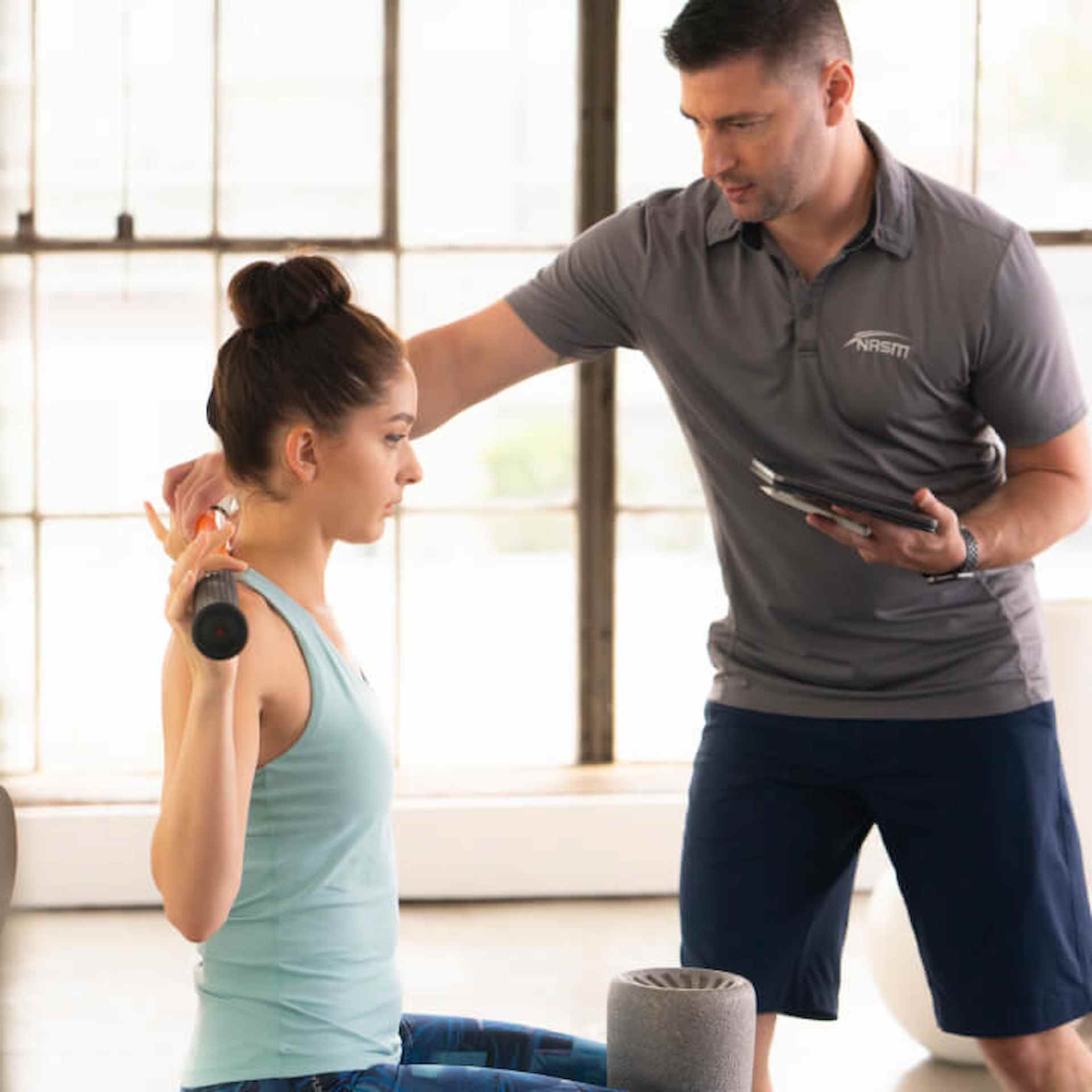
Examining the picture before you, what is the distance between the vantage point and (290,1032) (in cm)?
150

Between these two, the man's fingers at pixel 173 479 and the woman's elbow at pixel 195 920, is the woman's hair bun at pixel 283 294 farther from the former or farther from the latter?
the woman's elbow at pixel 195 920

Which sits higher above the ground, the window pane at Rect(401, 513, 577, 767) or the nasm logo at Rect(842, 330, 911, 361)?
the nasm logo at Rect(842, 330, 911, 361)

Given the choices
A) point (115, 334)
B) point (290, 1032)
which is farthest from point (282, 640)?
point (115, 334)

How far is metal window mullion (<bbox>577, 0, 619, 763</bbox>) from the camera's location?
4.68 metres

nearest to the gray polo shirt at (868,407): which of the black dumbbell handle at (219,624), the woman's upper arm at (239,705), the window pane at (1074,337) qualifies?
the woman's upper arm at (239,705)

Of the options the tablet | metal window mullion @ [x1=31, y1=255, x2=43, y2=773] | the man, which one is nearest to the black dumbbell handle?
the tablet

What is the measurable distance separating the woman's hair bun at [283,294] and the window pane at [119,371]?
3.02 meters

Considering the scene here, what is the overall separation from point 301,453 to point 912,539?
707 millimetres

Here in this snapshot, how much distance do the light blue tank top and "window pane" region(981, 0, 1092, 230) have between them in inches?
146

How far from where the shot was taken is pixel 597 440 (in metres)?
4.78

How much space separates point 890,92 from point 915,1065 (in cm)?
257

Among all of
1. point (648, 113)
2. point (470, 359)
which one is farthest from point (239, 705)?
point (648, 113)

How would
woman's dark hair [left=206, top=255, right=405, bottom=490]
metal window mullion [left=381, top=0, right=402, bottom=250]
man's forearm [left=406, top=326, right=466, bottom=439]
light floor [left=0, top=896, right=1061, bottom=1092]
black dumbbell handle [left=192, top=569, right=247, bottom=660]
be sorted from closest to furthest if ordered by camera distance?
black dumbbell handle [left=192, top=569, right=247, bottom=660], woman's dark hair [left=206, top=255, right=405, bottom=490], man's forearm [left=406, top=326, right=466, bottom=439], light floor [left=0, top=896, right=1061, bottom=1092], metal window mullion [left=381, top=0, right=402, bottom=250]

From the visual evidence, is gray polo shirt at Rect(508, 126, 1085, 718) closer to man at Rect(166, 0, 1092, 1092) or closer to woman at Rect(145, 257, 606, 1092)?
man at Rect(166, 0, 1092, 1092)
